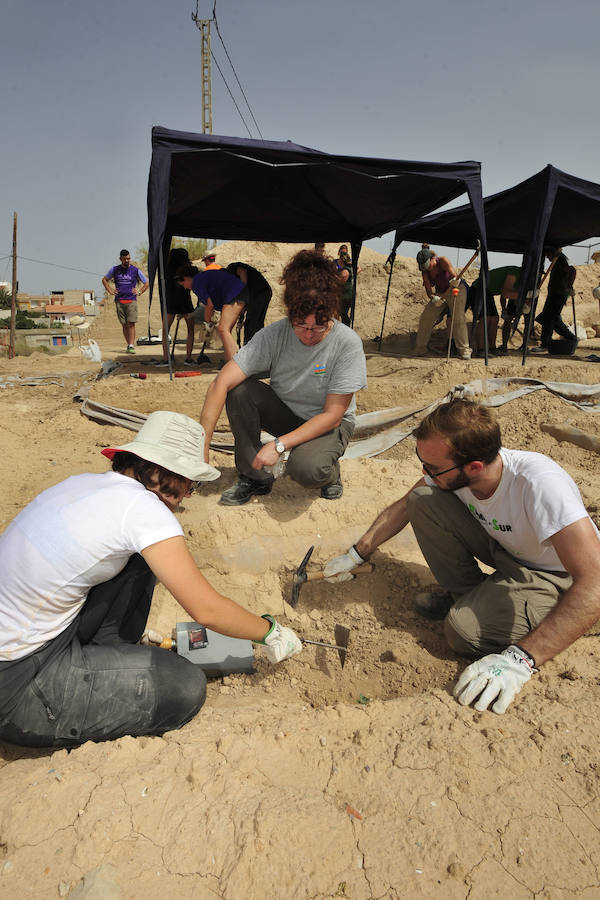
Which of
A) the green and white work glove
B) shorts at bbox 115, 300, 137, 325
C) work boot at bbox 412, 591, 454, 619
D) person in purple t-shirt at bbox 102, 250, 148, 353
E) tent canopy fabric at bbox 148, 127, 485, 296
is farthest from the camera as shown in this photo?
shorts at bbox 115, 300, 137, 325

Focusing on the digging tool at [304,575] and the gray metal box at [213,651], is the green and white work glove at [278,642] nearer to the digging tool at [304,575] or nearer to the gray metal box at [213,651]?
the gray metal box at [213,651]

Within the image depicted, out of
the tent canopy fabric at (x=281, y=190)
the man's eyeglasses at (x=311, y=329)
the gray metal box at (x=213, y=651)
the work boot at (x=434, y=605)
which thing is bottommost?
the gray metal box at (x=213, y=651)

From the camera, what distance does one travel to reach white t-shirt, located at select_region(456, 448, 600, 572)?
1795 millimetres

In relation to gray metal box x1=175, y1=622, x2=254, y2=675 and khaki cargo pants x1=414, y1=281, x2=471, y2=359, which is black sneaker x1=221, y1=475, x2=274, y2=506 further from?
khaki cargo pants x1=414, y1=281, x2=471, y2=359

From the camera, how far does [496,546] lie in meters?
2.33

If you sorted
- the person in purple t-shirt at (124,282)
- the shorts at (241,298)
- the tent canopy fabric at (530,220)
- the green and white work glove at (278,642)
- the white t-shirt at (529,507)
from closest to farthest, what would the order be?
1. the white t-shirt at (529,507)
2. the green and white work glove at (278,642)
3. the shorts at (241,298)
4. the tent canopy fabric at (530,220)
5. the person in purple t-shirt at (124,282)

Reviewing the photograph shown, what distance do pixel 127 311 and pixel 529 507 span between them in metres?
7.97

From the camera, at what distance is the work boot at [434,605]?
102 inches

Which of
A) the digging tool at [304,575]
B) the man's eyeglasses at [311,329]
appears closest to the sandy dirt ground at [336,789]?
the digging tool at [304,575]

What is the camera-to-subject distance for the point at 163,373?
6.30m

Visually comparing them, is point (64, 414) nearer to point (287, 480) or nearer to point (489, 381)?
point (287, 480)

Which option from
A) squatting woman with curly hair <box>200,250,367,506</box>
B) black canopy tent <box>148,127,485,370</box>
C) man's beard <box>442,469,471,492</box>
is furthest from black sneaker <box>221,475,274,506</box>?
black canopy tent <box>148,127,485,370</box>

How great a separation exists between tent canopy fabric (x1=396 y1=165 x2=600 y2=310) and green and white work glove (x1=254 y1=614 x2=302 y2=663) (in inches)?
229

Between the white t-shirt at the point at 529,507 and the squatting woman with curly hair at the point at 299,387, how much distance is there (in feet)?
3.45
